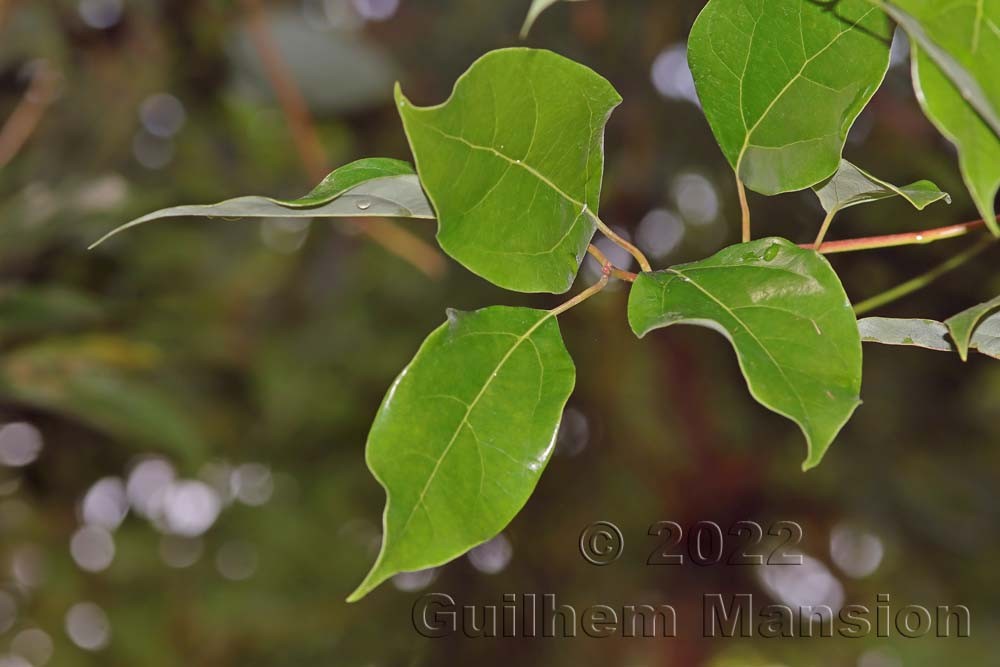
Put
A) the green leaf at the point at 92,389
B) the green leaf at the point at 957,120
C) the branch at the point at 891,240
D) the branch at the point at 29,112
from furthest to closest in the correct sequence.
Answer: the branch at the point at 29,112, the green leaf at the point at 92,389, the branch at the point at 891,240, the green leaf at the point at 957,120

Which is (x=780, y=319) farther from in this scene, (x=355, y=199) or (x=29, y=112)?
(x=29, y=112)

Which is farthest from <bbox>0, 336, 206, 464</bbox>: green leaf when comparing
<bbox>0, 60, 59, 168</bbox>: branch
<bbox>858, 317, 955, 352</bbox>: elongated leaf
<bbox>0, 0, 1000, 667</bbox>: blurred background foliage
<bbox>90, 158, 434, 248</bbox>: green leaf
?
<bbox>858, 317, 955, 352</bbox>: elongated leaf

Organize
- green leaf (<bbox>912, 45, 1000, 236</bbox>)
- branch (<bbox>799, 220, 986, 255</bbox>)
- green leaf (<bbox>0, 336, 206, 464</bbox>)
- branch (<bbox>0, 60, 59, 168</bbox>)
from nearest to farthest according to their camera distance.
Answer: green leaf (<bbox>912, 45, 1000, 236</bbox>) → branch (<bbox>799, 220, 986, 255</bbox>) → green leaf (<bbox>0, 336, 206, 464</bbox>) → branch (<bbox>0, 60, 59, 168</bbox>)

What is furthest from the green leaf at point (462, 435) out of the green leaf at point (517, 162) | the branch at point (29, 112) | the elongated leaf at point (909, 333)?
the branch at point (29, 112)

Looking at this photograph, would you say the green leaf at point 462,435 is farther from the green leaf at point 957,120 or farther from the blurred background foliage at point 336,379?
the blurred background foliage at point 336,379

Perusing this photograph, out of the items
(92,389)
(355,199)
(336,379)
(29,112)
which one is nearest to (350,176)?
(355,199)

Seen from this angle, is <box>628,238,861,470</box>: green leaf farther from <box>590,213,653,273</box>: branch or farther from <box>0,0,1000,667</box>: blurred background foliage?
<box>0,0,1000,667</box>: blurred background foliage
